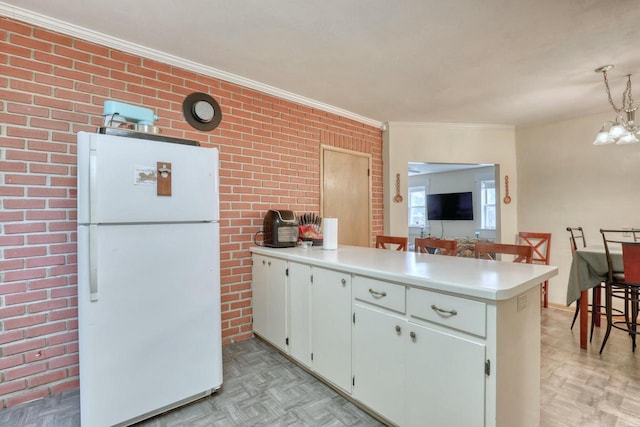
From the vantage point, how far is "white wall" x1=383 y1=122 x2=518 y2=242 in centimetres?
395

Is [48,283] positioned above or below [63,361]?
above

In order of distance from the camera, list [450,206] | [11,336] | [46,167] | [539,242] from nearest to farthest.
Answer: [11,336] < [46,167] < [539,242] < [450,206]

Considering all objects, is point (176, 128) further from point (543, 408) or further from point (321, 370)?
point (543, 408)

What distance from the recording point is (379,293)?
156 cm

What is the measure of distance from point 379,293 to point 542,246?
363cm

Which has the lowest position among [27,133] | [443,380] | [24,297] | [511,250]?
[443,380]

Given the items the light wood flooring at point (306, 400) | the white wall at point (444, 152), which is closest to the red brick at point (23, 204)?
the light wood flooring at point (306, 400)

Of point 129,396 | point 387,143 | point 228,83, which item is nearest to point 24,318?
point 129,396

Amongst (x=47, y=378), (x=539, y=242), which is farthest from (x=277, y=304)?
(x=539, y=242)

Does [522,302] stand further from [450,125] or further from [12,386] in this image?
[450,125]

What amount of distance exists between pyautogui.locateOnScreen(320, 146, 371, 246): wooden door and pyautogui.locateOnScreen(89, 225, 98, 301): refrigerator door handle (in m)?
2.17

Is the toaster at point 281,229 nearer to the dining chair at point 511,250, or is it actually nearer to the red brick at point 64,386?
the dining chair at point 511,250

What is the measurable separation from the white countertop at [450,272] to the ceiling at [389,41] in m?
1.47

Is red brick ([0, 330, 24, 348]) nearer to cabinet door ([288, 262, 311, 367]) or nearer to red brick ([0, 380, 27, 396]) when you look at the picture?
red brick ([0, 380, 27, 396])
